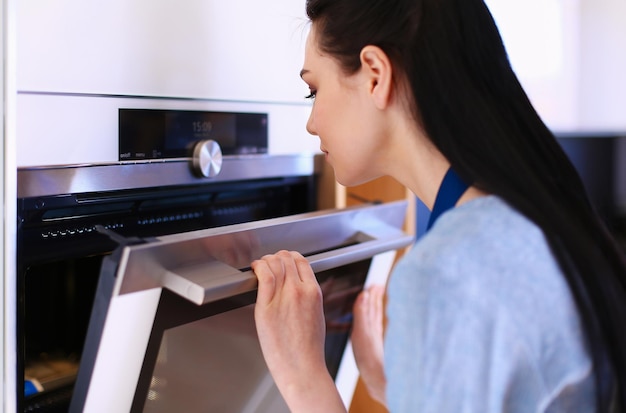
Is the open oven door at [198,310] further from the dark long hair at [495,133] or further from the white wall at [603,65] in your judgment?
the white wall at [603,65]

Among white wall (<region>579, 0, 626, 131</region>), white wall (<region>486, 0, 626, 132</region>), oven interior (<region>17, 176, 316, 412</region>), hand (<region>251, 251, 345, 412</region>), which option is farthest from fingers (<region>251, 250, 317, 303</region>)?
white wall (<region>579, 0, 626, 131</region>)

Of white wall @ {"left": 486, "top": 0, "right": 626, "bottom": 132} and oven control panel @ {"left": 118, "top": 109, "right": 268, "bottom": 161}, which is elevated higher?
white wall @ {"left": 486, "top": 0, "right": 626, "bottom": 132}

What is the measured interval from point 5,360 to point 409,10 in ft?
1.80

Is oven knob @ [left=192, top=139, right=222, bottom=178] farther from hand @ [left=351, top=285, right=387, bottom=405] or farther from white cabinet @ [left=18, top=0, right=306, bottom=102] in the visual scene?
hand @ [left=351, top=285, right=387, bottom=405]

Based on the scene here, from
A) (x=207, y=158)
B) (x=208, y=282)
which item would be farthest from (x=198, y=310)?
(x=207, y=158)

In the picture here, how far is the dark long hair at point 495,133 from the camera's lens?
1.84 ft

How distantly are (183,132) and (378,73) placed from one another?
30cm

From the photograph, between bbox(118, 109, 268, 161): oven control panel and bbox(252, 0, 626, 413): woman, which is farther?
bbox(118, 109, 268, 161): oven control panel

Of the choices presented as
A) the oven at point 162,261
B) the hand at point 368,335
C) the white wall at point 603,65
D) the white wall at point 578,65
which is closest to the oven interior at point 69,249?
the oven at point 162,261

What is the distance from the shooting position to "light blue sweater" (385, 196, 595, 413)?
0.50 meters

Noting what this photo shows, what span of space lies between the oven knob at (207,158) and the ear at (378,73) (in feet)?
0.90

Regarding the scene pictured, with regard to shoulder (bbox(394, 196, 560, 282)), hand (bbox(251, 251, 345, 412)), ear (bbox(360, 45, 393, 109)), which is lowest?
hand (bbox(251, 251, 345, 412))

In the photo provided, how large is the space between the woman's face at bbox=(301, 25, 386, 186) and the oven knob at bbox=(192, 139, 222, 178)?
0.16 m

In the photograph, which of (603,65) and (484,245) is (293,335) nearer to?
(484,245)
